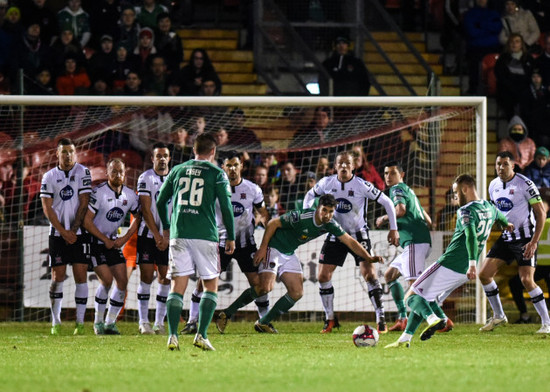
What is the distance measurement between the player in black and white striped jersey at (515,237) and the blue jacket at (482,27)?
6.46 m

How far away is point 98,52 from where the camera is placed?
17719mm

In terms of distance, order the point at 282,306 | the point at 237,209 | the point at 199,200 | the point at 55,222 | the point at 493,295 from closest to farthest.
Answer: the point at 199,200, the point at 282,306, the point at 55,222, the point at 237,209, the point at 493,295

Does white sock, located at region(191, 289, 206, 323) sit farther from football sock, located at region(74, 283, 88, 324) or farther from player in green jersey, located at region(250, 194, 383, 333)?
football sock, located at region(74, 283, 88, 324)

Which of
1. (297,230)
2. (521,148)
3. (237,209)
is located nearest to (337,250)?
(297,230)

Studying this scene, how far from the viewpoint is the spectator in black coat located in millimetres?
17984

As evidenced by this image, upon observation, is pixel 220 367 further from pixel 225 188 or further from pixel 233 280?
pixel 233 280

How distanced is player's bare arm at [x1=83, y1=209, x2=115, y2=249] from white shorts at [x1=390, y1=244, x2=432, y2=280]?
141 inches

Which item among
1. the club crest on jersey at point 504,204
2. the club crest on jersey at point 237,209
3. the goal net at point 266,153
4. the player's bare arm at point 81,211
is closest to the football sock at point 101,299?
the player's bare arm at point 81,211

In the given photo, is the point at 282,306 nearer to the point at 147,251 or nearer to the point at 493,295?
the point at 147,251

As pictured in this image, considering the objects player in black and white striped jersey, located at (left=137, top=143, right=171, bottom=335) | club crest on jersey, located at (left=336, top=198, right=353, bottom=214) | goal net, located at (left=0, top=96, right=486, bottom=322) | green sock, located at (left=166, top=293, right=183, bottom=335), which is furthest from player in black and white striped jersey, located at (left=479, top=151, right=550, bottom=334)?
green sock, located at (left=166, top=293, right=183, bottom=335)

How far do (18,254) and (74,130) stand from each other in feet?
6.40

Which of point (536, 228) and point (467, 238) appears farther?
point (536, 228)

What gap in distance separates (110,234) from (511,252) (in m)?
5.02

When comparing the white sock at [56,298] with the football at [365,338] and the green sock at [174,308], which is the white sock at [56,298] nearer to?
the green sock at [174,308]
